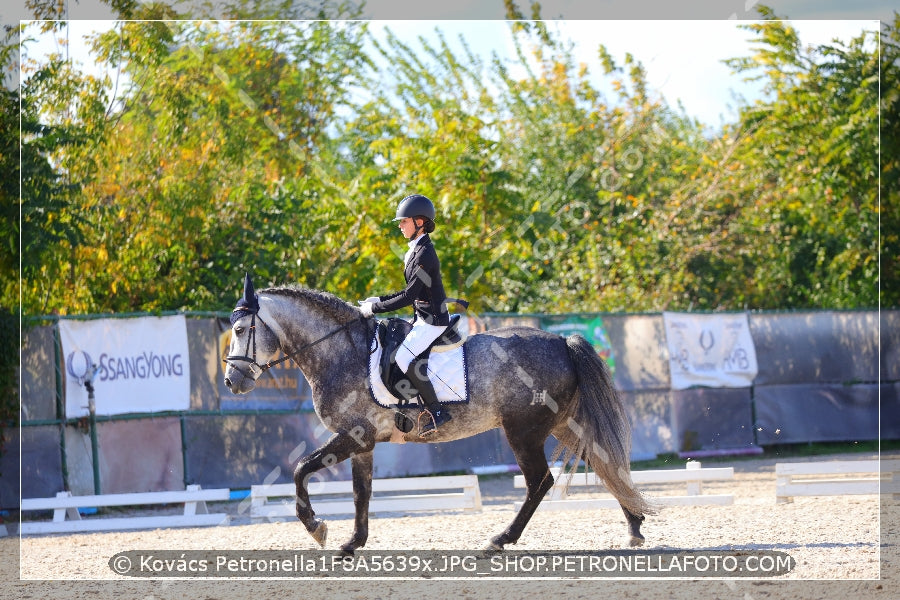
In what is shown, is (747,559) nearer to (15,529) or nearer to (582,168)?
(15,529)

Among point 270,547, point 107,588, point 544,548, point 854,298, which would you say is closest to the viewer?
point 107,588

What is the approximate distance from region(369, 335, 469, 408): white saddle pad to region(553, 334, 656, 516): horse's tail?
3.11ft

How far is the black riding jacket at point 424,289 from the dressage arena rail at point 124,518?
4292 mm

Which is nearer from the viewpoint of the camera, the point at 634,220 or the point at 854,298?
the point at 854,298

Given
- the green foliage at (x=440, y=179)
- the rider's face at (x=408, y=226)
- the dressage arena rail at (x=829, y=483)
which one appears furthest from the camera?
the green foliage at (x=440, y=179)

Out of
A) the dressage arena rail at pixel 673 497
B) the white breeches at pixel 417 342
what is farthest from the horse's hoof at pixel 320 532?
the dressage arena rail at pixel 673 497

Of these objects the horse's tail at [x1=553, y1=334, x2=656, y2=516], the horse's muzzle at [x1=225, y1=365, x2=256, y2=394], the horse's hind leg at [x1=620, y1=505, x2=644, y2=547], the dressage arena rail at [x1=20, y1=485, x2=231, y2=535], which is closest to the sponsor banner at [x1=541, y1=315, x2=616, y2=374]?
the dressage arena rail at [x1=20, y1=485, x2=231, y2=535]

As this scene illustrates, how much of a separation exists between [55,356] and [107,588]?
19.4 feet

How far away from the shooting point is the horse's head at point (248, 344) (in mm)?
7605

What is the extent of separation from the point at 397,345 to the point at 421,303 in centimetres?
38

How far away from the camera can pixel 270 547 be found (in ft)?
28.5

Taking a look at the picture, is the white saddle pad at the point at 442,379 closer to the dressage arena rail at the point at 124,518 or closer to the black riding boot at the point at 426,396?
the black riding boot at the point at 426,396

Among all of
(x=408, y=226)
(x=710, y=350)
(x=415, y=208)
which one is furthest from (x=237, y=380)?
(x=710, y=350)

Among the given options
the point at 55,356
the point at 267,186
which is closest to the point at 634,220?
the point at 267,186
